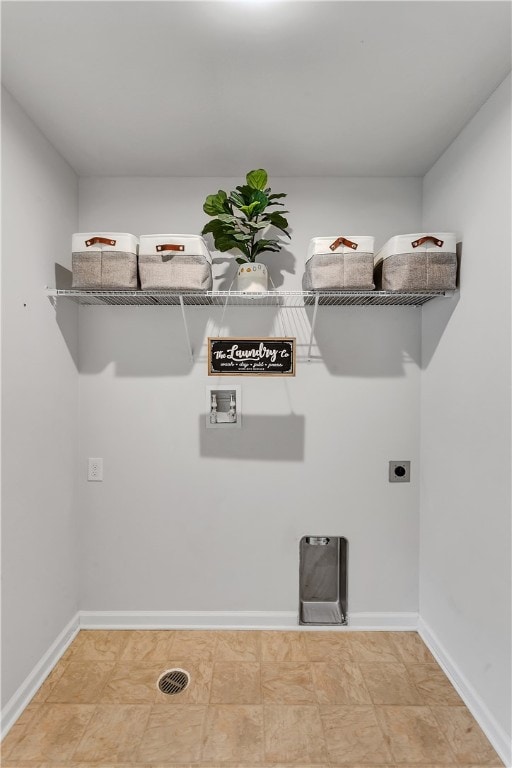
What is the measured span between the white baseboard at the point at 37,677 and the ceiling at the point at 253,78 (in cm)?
248

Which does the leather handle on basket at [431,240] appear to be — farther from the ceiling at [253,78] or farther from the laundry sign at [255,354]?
the laundry sign at [255,354]

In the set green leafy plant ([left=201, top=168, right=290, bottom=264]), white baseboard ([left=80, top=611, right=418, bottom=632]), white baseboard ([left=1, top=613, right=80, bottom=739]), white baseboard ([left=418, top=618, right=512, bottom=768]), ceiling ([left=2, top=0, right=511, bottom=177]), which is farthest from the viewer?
white baseboard ([left=80, top=611, right=418, bottom=632])

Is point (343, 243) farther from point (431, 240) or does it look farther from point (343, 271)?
point (431, 240)

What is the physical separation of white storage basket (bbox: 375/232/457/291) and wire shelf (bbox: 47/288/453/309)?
0.06 m

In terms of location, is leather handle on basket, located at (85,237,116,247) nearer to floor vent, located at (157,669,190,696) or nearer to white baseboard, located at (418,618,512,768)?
floor vent, located at (157,669,190,696)

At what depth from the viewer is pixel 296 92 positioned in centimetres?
167

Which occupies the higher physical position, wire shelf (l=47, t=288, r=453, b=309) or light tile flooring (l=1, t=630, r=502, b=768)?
wire shelf (l=47, t=288, r=453, b=309)

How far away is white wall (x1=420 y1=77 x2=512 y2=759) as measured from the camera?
1582 millimetres

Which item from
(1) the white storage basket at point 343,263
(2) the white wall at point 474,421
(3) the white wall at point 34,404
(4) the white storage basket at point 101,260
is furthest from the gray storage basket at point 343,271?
(3) the white wall at point 34,404

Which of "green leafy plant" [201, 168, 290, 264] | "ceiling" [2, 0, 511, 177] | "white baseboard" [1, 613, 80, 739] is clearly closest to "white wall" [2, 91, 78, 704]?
"white baseboard" [1, 613, 80, 739]

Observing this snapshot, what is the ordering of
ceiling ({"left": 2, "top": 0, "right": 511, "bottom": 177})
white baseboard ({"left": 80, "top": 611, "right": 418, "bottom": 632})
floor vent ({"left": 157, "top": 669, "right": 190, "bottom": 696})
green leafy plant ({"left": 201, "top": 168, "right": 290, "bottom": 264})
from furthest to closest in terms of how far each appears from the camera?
1. white baseboard ({"left": 80, "top": 611, "right": 418, "bottom": 632})
2. green leafy plant ({"left": 201, "top": 168, "right": 290, "bottom": 264})
3. floor vent ({"left": 157, "top": 669, "right": 190, "bottom": 696})
4. ceiling ({"left": 2, "top": 0, "right": 511, "bottom": 177})

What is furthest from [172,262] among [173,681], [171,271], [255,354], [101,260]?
[173,681]

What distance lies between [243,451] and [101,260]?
1.23 meters

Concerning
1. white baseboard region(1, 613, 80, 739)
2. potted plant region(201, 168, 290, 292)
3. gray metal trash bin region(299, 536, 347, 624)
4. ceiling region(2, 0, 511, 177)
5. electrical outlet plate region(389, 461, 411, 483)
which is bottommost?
white baseboard region(1, 613, 80, 739)
